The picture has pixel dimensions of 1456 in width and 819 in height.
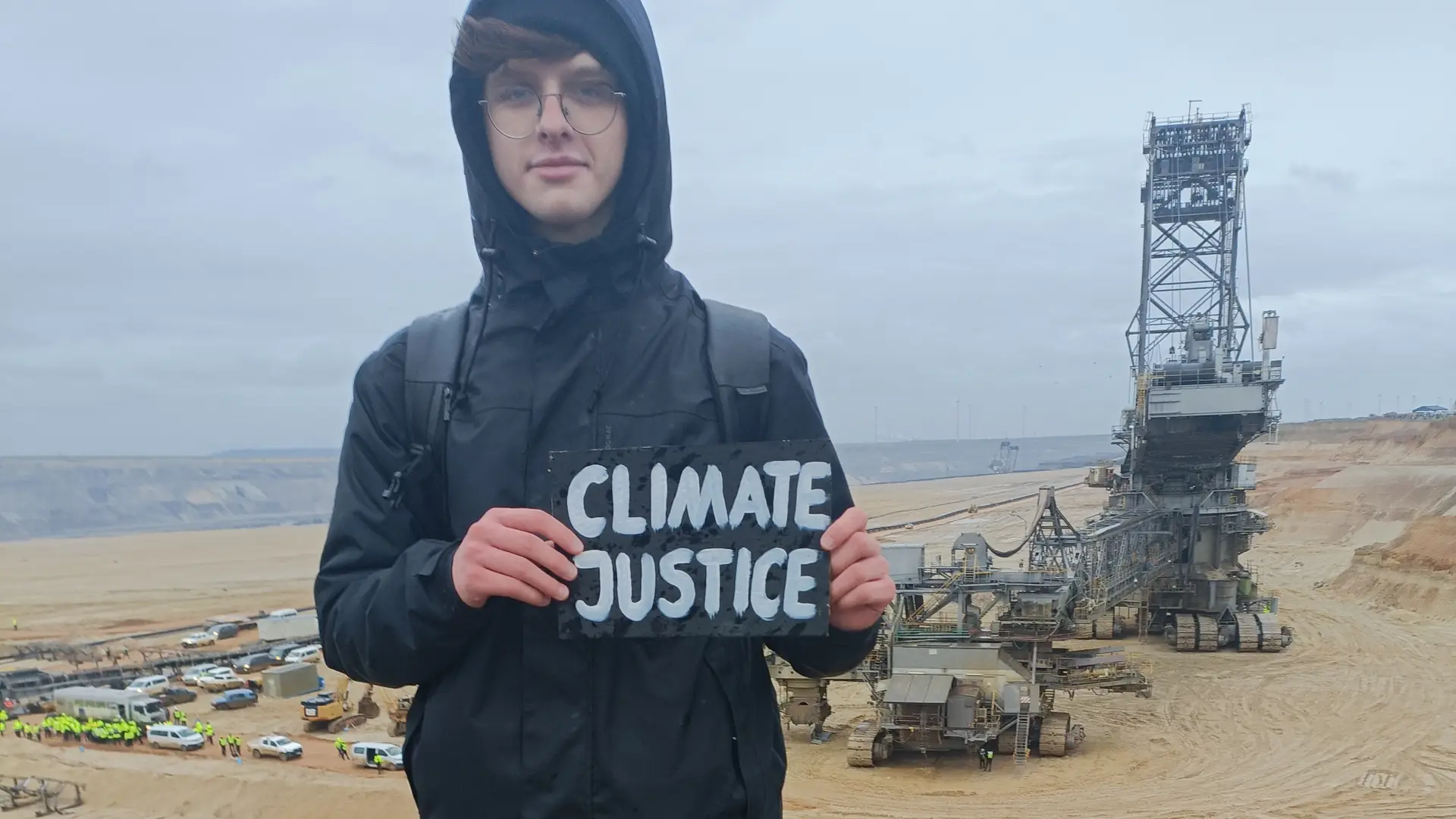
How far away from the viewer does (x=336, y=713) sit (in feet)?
70.4

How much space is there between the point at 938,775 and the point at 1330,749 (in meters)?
7.78

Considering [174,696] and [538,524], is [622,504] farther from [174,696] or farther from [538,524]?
[174,696]

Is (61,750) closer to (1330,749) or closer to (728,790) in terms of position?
(728,790)

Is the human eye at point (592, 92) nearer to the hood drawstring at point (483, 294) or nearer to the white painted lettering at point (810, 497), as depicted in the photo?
the hood drawstring at point (483, 294)

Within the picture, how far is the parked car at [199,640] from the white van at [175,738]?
552 inches

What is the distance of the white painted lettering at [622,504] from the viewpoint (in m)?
2.03

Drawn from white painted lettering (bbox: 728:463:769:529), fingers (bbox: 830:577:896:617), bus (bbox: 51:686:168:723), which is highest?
white painted lettering (bbox: 728:463:769:529)

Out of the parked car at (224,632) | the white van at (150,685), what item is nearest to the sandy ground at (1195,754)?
the white van at (150,685)

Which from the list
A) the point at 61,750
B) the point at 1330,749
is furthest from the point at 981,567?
the point at 61,750

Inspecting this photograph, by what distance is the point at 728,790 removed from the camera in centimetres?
211

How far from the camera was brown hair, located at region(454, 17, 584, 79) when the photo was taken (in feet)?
6.89

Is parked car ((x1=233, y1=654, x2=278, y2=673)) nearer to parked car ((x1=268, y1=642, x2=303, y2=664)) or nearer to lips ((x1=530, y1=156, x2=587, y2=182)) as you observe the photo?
parked car ((x1=268, y1=642, x2=303, y2=664))

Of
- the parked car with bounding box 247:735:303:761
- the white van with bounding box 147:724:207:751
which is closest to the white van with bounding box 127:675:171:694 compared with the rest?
the white van with bounding box 147:724:207:751

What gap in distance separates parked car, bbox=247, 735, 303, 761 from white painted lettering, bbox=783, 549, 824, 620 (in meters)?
19.8
